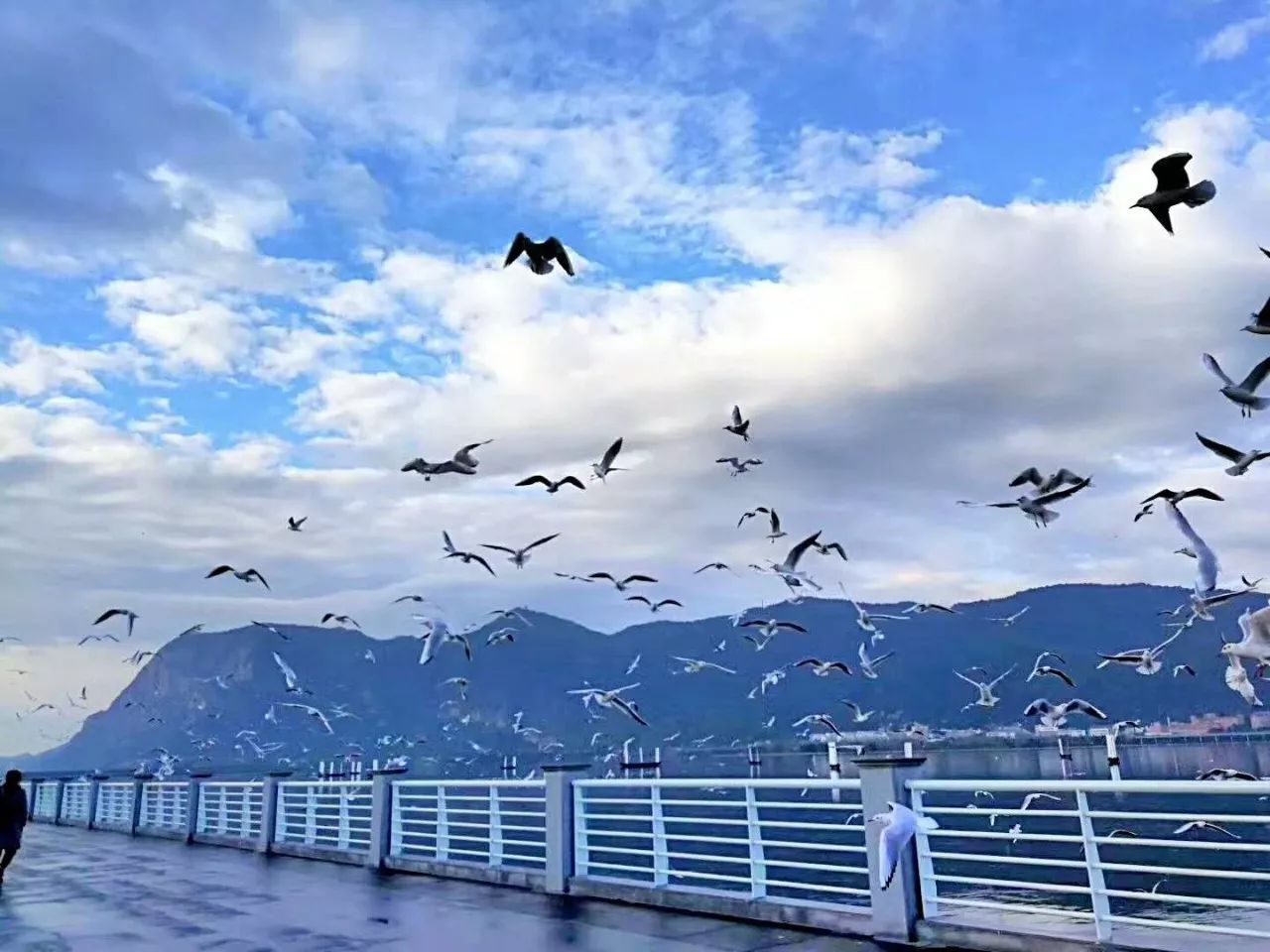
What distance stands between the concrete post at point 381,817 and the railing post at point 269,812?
4.34m

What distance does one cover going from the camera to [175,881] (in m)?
16.2

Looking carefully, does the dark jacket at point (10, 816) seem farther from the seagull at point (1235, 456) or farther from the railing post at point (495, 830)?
the seagull at point (1235, 456)

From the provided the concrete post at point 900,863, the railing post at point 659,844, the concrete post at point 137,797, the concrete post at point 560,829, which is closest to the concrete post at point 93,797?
the concrete post at point 137,797

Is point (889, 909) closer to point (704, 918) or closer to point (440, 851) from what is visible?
point (704, 918)

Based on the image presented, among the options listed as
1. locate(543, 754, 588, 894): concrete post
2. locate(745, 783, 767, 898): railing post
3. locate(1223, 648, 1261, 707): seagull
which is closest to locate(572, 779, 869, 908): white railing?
locate(745, 783, 767, 898): railing post

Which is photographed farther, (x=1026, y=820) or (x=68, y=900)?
(x=1026, y=820)

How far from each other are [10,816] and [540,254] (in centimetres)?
1274

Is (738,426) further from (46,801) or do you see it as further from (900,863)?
(46,801)

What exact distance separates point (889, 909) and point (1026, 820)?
3227 inches

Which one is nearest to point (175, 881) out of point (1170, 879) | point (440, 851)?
point (440, 851)

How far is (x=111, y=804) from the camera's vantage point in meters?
33.3

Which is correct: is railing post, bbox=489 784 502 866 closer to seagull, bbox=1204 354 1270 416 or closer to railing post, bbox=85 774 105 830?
seagull, bbox=1204 354 1270 416

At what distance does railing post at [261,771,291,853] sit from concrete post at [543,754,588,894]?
967 cm

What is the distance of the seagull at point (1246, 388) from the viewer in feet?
35.7
